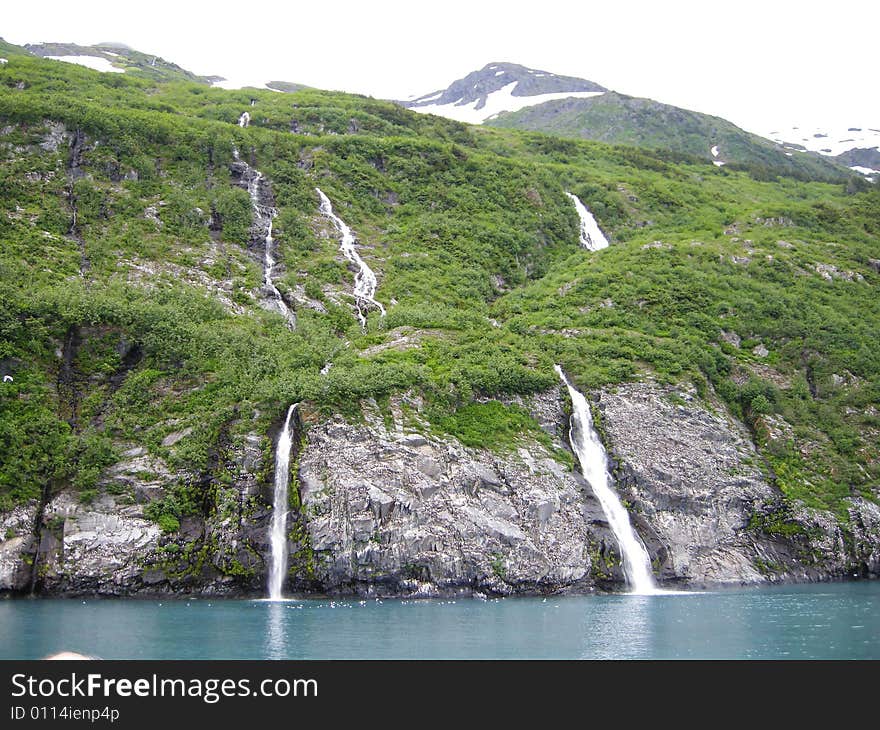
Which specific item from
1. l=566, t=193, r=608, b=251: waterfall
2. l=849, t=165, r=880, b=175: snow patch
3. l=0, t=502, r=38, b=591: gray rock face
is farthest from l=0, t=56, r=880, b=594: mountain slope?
l=849, t=165, r=880, b=175: snow patch

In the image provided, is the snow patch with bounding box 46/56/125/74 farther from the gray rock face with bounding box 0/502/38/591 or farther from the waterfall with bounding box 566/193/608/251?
the gray rock face with bounding box 0/502/38/591

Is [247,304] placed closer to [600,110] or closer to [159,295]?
[159,295]

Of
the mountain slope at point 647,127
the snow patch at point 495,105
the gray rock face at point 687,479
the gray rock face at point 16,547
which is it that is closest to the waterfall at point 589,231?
the gray rock face at point 687,479

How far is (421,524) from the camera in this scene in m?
31.5

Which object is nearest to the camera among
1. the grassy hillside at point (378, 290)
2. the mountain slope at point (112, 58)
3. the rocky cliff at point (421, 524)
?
the rocky cliff at point (421, 524)

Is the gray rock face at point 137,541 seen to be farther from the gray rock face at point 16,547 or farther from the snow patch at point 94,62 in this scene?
the snow patch at point 94,62

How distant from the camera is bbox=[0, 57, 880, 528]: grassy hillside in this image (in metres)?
36.3

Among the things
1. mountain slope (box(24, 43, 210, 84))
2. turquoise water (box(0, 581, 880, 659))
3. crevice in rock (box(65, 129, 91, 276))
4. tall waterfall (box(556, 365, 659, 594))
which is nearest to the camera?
turquoise water (box(0, 581, 880, 659))

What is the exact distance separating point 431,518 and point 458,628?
8118 millimetres

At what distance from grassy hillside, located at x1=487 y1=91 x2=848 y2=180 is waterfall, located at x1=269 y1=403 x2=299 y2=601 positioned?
112690 millimetres

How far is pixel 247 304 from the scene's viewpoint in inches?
1973

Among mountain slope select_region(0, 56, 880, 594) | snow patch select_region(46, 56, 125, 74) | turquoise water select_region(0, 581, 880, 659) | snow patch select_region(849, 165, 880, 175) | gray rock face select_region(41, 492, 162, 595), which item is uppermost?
snow patch select_region(46, 56, 125, 74)

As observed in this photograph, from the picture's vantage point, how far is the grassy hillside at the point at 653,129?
137375 mm

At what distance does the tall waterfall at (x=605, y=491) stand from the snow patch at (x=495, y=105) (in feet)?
477
